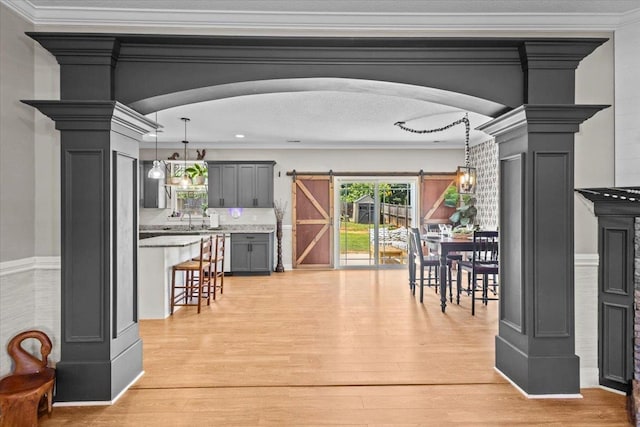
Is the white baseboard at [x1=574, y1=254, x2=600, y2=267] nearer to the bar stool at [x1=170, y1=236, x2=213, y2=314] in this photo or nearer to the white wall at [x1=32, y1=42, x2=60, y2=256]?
the white wall at [x1=32, y1=42, x2=60, y2=256]

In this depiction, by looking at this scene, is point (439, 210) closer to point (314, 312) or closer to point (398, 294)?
point (398, 294)

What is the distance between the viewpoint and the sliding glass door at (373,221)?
8.23 meters

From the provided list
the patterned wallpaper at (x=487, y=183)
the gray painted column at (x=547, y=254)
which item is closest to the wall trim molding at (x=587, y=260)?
the gray painted column at (x=547, y=254)

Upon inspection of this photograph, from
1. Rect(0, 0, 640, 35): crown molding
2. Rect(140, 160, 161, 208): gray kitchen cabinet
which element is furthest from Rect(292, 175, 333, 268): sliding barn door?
Rect(0, 0, 640, 35): crown molding

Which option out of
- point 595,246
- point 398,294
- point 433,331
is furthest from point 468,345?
point 398,294

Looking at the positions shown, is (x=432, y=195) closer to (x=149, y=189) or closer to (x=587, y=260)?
(x=587, y=260)

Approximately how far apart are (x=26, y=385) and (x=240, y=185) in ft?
18.9

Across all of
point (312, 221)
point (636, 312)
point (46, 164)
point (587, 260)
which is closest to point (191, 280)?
point (46, 164)

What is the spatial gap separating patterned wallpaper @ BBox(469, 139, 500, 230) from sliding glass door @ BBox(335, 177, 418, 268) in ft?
4.36

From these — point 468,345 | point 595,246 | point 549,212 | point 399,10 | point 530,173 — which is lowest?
point 468,345

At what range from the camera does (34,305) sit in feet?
8.64

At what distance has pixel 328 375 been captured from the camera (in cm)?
302

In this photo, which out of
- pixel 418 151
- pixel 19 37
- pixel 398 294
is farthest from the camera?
pixel 418 151

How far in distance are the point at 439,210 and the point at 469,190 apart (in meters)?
3.44
